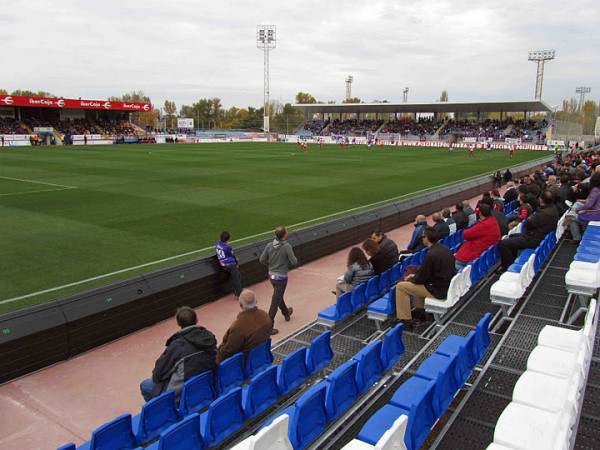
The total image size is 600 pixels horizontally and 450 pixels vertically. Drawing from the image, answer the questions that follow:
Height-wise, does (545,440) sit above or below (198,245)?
above

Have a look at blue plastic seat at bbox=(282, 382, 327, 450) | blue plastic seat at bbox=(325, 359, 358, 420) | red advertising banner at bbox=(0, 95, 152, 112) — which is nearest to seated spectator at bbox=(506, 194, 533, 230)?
blue plastic seat at bbox=(325, 359, 358, 420)

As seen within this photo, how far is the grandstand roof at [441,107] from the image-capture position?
207 ft

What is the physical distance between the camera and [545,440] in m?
2.98

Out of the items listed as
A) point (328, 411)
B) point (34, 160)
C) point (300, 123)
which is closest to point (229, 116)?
point (300, 123)

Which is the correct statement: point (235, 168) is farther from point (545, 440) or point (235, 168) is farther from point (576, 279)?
point (545, 440)

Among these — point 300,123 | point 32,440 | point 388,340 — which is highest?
point 300,123

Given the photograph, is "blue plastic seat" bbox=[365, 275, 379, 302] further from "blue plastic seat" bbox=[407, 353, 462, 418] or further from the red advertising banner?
the red advertising banner

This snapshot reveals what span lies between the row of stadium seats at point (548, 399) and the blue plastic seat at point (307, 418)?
1304 mm

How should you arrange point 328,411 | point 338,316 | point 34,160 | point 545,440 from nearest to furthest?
point 545,440
point 328,411
point 338,316
point 34,160

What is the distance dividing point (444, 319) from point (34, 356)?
18.0 feet

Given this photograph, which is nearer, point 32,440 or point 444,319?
point 32,440

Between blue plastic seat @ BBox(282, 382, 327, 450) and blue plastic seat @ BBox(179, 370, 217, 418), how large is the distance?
1040 mm

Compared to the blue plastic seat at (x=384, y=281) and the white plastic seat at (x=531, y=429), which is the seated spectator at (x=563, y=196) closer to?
the blue plastic seat at (x=384, y=281)

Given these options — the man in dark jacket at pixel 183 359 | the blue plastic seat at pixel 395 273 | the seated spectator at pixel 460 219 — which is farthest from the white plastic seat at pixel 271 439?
the seated spectator at pixel 460 219
